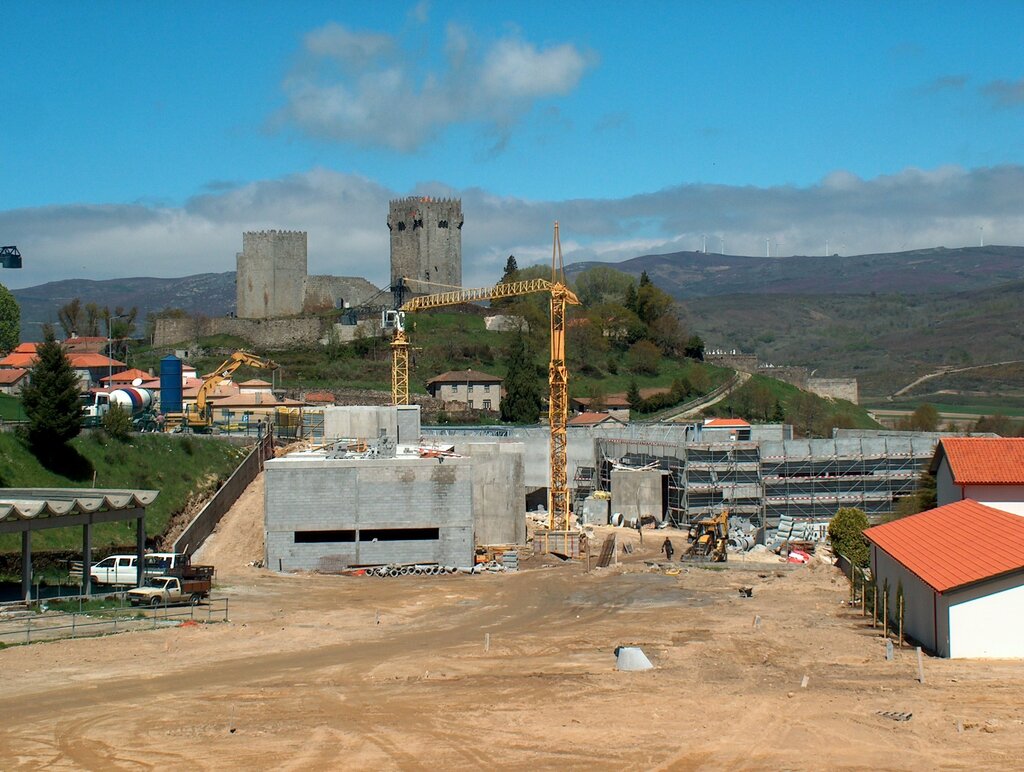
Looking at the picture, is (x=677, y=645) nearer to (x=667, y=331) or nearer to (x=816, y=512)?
(x=816, y=512)

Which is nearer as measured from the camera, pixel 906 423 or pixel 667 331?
pixel 906 423

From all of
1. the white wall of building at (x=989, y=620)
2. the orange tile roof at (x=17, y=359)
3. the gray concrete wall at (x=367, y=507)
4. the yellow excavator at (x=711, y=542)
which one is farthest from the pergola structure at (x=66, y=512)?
the orange tile roof at (x=17, y=359)

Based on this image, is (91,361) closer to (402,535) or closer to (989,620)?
(402,535)

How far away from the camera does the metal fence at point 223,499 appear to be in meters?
44.8

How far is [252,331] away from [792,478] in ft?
191

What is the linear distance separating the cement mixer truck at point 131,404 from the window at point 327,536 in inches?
657

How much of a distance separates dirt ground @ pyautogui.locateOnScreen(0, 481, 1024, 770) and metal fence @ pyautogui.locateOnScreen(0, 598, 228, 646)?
0.74m

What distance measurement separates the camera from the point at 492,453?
50.2 metres

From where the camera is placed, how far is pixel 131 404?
65438mm

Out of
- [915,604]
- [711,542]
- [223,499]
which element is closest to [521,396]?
[223,499]

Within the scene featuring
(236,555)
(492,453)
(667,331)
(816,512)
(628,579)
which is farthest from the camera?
(667,331)

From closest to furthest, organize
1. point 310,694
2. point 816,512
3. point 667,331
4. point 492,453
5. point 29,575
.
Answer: point 310,694
point 29,575
point 492,453
point 816,512
point 667,331

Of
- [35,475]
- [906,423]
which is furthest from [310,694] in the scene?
[906,423]

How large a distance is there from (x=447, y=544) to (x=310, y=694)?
2040 centimetres
